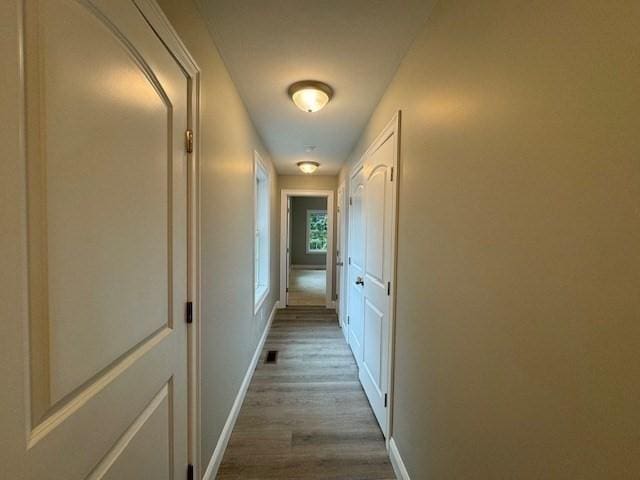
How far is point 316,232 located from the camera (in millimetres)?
9875

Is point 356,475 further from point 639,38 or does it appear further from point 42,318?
point 639,38

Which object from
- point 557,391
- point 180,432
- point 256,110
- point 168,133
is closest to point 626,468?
point 557,391

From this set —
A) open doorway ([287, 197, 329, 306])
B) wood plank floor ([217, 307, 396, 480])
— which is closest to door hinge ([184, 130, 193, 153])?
wood plank floor ([217, 307, 396, 480])

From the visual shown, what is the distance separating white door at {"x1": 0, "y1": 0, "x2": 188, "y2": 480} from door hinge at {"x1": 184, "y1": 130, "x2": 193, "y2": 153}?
4.6 inches

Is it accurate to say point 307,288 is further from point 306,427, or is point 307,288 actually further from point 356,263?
point 306,427

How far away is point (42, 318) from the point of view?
0.55 meters

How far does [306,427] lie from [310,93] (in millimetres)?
2285

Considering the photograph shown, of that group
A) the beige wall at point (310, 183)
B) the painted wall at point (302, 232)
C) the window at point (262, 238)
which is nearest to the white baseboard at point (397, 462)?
the window at point (262, 238)

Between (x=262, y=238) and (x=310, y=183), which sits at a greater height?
(x=310, y=183)

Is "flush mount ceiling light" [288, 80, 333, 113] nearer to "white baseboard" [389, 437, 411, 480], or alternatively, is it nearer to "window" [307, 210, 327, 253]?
"white baseboard" [389, 437, 411, 480]

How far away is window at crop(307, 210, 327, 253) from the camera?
32.0 feet

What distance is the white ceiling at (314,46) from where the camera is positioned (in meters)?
1.28

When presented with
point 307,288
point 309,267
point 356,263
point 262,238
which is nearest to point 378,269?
point 356,263

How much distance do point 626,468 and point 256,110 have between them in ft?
8.54
